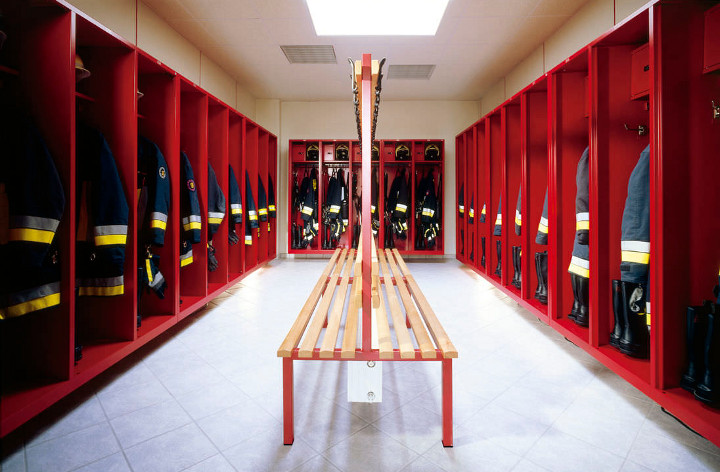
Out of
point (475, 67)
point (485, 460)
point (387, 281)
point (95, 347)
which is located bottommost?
point (485, 460)

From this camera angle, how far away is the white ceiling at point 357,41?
3.17 m

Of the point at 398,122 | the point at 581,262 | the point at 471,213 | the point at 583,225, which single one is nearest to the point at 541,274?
the point at 581,262

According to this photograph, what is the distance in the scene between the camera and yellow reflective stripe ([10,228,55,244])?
1.24 m

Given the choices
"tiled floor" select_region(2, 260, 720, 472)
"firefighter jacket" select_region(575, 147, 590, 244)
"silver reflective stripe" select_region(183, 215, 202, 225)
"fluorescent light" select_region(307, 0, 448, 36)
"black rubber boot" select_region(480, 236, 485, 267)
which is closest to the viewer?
"tiled floor" select_region(2, 260, 720, 472)

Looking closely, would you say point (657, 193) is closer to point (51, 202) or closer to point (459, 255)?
point (51, 202)

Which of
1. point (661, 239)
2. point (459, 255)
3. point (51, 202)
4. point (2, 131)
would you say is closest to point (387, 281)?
point (661, 239)

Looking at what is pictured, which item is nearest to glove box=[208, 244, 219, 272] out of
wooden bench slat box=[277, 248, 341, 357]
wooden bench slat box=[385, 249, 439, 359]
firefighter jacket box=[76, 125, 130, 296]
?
firefighter jacket box=[76, 125, 130, 296]

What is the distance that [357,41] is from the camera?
12.5 feet

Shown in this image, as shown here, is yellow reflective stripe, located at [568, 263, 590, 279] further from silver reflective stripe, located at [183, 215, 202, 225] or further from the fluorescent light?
the fluorescent light

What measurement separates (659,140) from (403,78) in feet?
13.2

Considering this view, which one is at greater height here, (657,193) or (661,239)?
(657,193)

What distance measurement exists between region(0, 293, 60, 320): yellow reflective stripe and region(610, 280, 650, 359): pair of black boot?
8.17 feet

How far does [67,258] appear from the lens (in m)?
1.39

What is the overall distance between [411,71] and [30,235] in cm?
449
